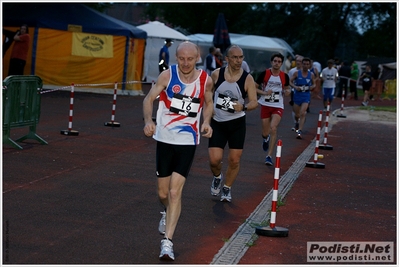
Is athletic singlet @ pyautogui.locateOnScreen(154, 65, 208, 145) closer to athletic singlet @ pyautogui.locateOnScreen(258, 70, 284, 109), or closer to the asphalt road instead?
the asphalt road

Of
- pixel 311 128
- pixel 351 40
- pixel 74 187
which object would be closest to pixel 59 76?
pixel 311 128

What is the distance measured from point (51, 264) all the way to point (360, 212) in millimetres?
4759

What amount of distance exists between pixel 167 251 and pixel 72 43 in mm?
24817

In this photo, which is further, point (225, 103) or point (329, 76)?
point (329, 76)

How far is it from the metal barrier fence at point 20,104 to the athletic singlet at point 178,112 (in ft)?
22.4

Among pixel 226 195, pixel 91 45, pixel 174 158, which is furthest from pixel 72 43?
pixel 174 158

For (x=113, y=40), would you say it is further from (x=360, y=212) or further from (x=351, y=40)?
(x=351, y=40)

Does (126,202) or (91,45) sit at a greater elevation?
(91,45)

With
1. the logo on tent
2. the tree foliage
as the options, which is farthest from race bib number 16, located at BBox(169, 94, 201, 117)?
the tree foliage

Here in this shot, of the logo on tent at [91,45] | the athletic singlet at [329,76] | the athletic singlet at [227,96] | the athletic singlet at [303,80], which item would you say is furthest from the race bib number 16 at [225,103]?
the logo on tent at [91,45]

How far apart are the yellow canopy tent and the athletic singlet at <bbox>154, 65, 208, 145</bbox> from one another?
2251cm

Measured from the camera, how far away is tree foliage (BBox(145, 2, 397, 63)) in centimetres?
6844

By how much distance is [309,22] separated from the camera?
6900 cm

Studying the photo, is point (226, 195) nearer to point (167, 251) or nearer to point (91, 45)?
point (167, 251)
